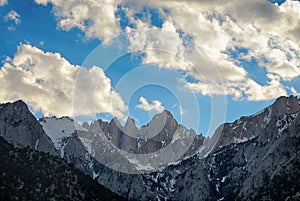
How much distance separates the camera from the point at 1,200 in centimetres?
18762
